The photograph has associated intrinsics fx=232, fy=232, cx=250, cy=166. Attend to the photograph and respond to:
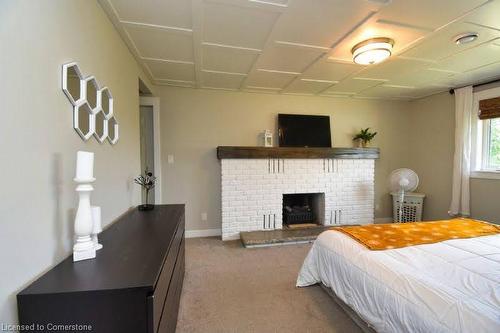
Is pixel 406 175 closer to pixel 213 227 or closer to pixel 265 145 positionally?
pixel 265 145

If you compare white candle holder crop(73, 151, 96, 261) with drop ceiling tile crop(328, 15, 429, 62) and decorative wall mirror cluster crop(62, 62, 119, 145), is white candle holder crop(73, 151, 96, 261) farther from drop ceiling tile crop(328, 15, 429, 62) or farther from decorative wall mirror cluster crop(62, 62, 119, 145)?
drop ceiling tile crop(328, 15, 429, 62)

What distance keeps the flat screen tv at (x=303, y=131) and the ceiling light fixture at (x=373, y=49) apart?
5.56 feet

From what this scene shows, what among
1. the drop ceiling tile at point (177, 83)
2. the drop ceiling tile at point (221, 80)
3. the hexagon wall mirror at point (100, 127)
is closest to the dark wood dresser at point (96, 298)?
the hexagon wall mirror at point (100, 127)

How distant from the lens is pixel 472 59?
8.33ft

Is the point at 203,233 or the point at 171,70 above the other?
the point at 171,70

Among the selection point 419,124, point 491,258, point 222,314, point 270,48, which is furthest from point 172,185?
point 419,124

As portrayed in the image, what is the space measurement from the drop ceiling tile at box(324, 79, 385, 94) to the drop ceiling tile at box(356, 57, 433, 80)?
0.55 feet

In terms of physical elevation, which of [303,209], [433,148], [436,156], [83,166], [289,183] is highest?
[433,148]

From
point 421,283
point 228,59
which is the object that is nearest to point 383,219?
point 421,283

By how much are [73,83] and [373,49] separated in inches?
92.0

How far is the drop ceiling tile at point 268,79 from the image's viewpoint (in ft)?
9.82

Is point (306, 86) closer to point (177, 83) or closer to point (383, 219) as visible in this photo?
point (177, 83)

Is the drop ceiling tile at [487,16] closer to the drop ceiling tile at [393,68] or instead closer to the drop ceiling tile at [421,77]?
the drop ceiling tile at [393,68]

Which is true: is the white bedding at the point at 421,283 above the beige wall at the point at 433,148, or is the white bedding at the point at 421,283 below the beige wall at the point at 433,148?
below
